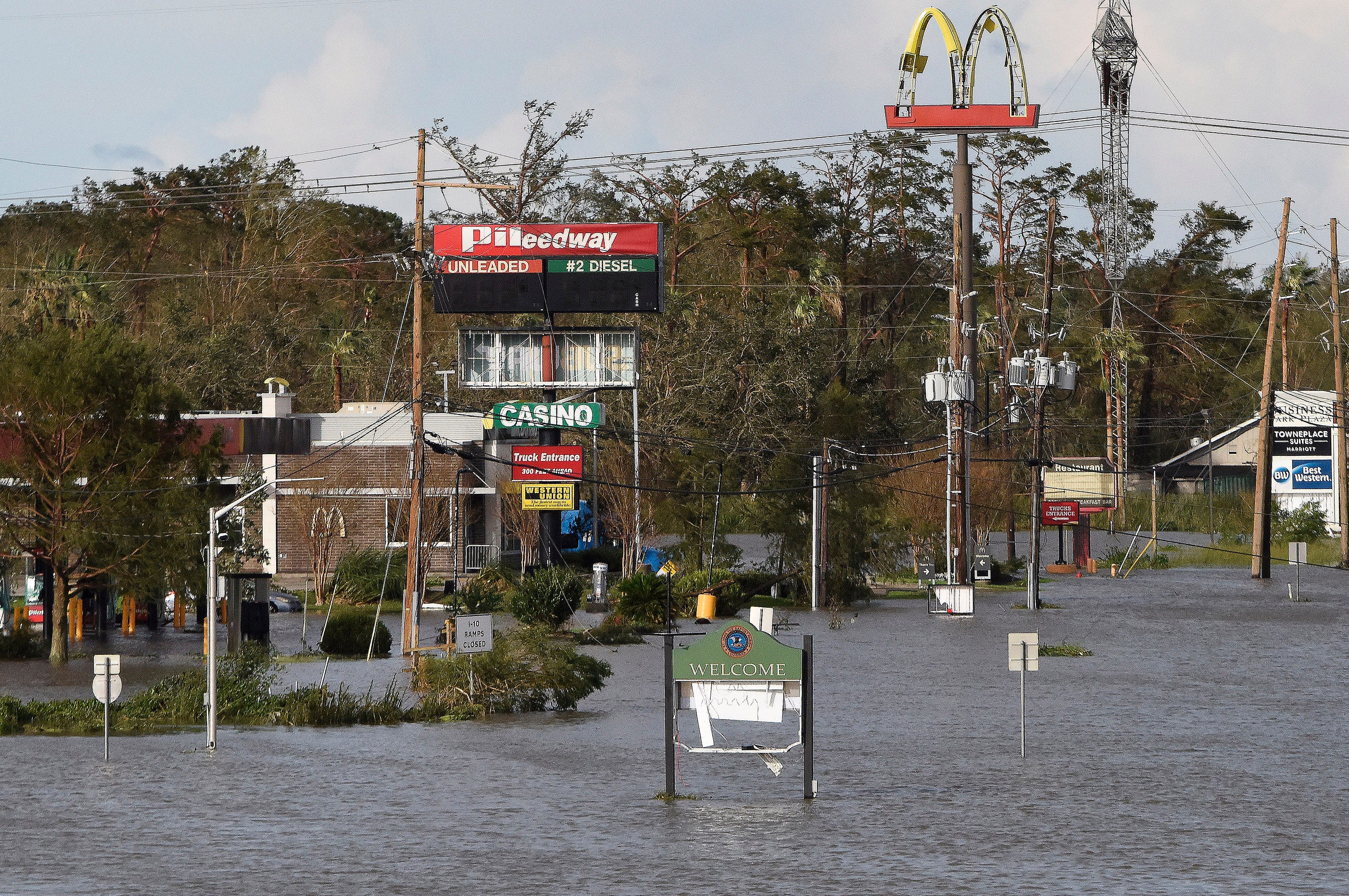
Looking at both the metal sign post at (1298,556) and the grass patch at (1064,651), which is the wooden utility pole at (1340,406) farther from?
the grass patch at (1064,651)

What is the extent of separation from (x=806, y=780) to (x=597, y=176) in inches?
3243

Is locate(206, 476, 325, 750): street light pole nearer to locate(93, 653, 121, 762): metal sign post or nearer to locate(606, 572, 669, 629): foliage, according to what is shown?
locate(93, 653, 121, 762): metal sign post

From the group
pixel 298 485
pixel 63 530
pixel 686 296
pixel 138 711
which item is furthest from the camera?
pixel 686 296

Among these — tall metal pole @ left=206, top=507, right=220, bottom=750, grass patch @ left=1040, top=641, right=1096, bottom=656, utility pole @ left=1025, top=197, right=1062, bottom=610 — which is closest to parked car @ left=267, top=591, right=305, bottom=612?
utility pole @ left=1025, top=197, right=1062, bottom=610

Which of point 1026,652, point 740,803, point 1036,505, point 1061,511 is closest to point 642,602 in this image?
point 1036,505

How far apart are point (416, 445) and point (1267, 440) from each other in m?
39.9

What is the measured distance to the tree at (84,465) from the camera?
36906 mm

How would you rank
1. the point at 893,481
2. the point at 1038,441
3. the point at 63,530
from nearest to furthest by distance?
the point at 63,530 → the point at 1038,441 → the point at 893,481

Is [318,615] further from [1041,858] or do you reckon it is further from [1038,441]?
[1041,858]

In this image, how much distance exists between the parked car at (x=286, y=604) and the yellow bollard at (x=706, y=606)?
12983 mm

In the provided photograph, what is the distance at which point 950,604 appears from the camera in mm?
47750

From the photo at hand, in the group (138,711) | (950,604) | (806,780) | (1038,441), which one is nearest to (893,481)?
(1038,441)

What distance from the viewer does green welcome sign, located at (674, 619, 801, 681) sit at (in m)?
17.8

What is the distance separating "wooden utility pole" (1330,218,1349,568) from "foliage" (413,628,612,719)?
44.5 metres
